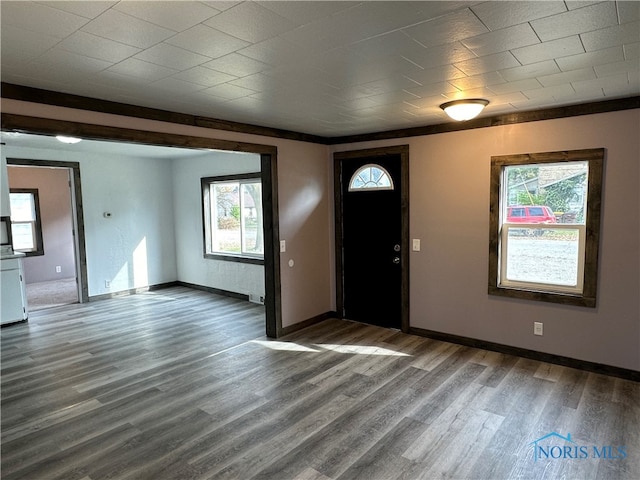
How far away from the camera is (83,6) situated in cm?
169

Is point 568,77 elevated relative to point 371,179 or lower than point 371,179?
elevated

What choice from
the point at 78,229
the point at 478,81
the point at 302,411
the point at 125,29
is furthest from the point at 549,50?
the point at 78,229

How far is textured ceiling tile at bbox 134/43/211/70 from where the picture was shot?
2.17 metres

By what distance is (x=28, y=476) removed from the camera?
2.41 meters

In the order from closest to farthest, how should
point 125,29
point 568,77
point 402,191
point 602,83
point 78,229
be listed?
1. point 125,29
2. point 568,77
3. point 602,83
4. point 402,191
5. point 78,229

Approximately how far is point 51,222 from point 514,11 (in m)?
→ 9.98

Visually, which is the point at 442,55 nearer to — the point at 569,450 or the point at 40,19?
the point at 40,19

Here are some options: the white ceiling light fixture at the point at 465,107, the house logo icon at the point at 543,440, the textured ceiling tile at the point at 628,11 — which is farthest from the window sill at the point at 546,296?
the textured ceiling tile at the point at 628,11

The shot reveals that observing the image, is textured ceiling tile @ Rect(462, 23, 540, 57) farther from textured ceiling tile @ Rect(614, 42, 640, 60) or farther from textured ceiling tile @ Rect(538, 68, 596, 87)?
textured ceiling tile @ Rect(538, 68, 596, 87)

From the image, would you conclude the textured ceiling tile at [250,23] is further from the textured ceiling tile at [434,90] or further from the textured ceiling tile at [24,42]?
the textured ceiling tile at [434,90]

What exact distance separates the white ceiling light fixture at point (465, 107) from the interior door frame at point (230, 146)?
2.15 m

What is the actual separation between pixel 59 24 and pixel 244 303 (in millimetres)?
5192

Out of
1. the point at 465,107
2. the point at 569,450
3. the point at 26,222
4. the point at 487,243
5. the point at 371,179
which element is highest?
the point at 465,107

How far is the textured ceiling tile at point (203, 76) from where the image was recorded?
8.37 feet
